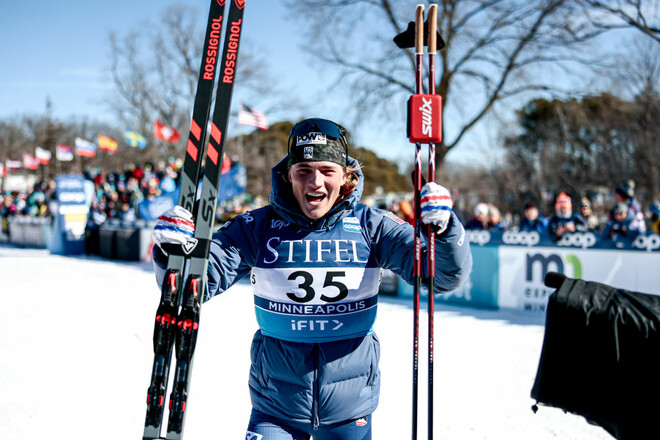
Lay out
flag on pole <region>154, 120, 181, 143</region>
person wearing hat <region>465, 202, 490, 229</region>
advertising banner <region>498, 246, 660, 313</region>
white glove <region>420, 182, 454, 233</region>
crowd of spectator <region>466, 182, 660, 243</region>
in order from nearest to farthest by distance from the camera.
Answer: white glove <region>420, 182, 454, 233</region>, advertising banner <region>498, 246, 660, 313</region>, crowd of spectator <region>466, 182, 660, 243</region>, person wearing hat <region>465, 202, 490, 229</region>, flag on pole <region>154, 120, 181, 143</region>

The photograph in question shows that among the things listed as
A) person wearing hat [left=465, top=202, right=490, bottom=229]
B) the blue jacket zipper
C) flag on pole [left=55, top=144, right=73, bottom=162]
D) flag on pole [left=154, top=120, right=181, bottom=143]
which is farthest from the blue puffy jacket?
flag on pole [left=55, top=144, right=73, bottom=162]

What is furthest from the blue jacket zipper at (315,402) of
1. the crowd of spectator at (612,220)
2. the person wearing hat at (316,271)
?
the crowd of spectator at (612,220)

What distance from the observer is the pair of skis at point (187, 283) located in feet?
7.04

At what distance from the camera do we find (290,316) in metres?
2.09

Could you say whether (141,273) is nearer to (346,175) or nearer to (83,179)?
(83,179)

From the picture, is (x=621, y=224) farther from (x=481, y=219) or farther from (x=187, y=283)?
(x=187, y=283)

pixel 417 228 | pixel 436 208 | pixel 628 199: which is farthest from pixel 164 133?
pixel 436 208

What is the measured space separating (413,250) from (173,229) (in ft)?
3.12

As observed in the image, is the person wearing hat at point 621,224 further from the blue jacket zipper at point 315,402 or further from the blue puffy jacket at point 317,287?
the blue jacket zipper at point 315,402

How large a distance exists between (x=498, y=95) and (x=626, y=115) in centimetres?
864

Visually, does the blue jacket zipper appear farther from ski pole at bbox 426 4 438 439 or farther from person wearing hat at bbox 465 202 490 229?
person wearing hat at bbox 465 202 490 229

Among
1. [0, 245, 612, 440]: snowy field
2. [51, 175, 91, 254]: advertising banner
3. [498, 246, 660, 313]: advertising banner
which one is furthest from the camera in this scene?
[51, 175, 91, 254]: advertising banner

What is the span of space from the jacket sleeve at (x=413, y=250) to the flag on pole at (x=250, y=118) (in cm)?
1558

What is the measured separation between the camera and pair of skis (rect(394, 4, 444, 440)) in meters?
2.14
